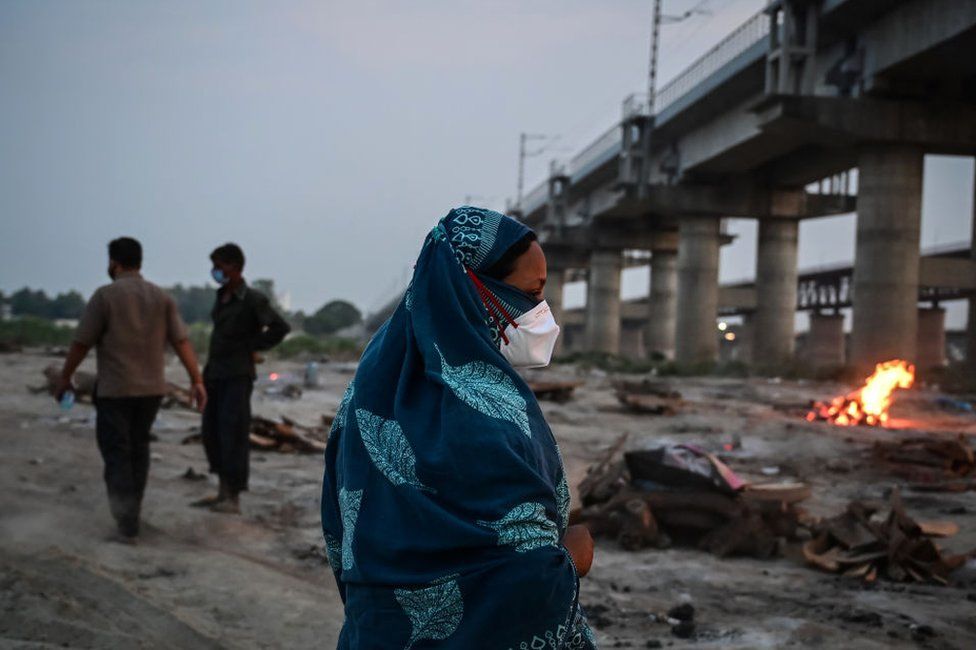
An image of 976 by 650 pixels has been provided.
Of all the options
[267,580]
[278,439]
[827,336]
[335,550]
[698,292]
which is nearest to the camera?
[335,550]

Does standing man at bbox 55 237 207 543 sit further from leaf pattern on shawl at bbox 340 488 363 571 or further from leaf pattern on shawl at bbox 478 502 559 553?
leaf pattern on shawl at bbox 478 502 559 553

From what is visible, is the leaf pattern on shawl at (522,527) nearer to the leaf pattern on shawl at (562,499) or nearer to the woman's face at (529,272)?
the leaf pattern on shawl at (562,499)

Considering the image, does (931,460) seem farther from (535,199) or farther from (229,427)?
(535,199)

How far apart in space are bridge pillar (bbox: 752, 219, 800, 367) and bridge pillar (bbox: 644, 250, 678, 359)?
8.14 meters

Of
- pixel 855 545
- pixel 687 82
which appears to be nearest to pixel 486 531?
pixel 855 545

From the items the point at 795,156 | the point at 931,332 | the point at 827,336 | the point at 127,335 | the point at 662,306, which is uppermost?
the point at 795,156

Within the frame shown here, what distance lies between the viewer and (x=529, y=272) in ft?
7.91

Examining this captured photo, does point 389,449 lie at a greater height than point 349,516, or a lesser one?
greater

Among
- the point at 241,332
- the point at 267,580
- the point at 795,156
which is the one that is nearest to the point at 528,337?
the point at 267,580

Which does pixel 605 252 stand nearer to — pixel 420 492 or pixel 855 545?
pixel 855 545

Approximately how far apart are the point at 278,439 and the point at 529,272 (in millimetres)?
10529

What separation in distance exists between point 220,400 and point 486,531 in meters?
6.34

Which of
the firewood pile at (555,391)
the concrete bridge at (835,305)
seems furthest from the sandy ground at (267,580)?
the concrete bridge at (835,305)

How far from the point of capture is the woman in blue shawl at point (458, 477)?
6.84 feet
